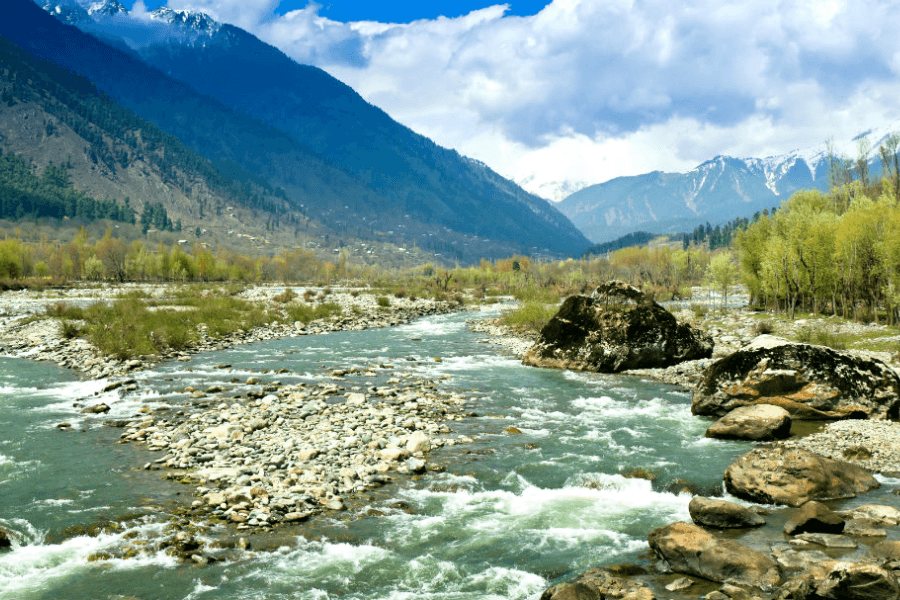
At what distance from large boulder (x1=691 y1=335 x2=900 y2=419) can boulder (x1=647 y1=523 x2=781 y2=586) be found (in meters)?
10.2

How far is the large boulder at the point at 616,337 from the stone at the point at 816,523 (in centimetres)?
1735

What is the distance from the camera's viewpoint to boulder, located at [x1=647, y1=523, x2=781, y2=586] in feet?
25.5

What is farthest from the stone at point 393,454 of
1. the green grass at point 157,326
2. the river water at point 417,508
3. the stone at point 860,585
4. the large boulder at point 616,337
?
the green grass at point 157,326

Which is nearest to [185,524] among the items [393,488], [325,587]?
[325,587]

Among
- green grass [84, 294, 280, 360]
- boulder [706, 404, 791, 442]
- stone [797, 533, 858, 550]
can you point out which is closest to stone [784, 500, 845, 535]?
stone [797, 533, 858, 550]

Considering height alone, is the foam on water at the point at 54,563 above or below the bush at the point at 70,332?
below

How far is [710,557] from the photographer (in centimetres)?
812

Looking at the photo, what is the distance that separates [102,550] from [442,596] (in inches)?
234

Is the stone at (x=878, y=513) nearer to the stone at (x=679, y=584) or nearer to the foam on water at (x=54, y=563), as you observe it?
the stone at (x=679, y=584)

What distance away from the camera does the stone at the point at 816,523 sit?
9.16 m

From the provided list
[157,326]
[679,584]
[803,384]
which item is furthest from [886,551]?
[157,326]

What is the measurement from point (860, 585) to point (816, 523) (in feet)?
8.97

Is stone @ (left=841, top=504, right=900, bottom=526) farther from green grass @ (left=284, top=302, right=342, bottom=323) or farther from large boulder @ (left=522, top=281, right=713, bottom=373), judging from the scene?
green grass @ (left=284, top=302, right=342, bottom=323)

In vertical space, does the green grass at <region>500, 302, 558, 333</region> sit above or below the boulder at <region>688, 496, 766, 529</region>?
above
